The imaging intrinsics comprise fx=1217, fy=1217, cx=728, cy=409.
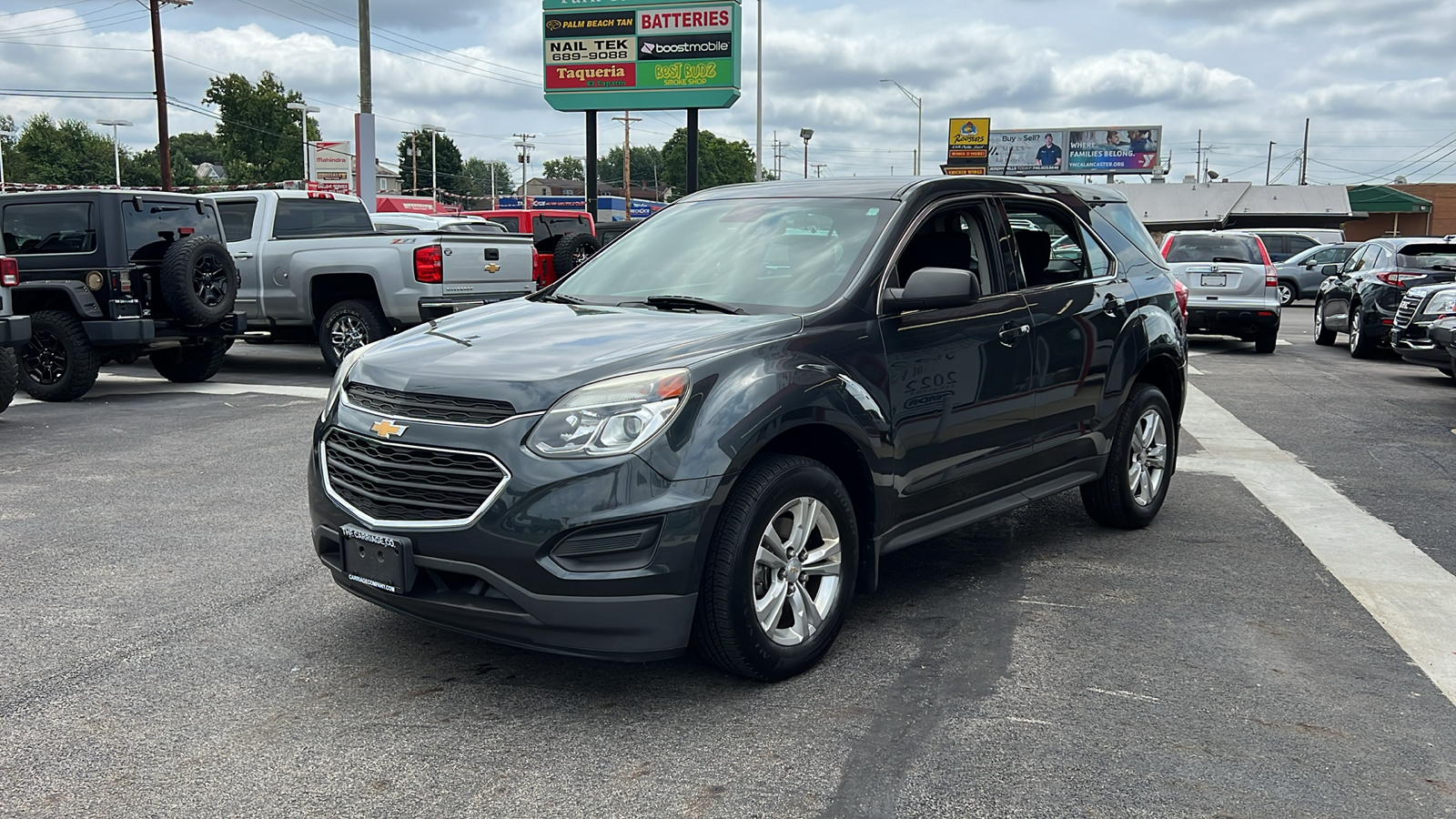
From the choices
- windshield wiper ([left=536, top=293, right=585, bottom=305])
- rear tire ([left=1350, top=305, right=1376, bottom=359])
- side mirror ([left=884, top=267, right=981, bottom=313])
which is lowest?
rear tire ([left=1350, top=305, right=1376, bottom=359])

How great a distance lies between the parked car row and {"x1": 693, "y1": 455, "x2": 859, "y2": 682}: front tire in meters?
8.25

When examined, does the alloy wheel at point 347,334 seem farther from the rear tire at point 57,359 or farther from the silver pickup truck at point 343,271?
the rear tire at point 57,359

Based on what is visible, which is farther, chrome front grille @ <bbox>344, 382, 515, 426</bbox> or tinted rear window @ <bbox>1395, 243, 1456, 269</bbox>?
tinted rear window @ <bbox>1395, 243, 1456, 269</bbox>

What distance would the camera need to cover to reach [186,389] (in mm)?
12414

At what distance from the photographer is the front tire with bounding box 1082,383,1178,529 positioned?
618 cm

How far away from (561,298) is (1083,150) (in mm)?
80803

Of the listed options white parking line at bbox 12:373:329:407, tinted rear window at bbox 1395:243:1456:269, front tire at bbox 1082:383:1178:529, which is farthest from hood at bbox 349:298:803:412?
tinted rear window at bbox 1395:243:1456:269

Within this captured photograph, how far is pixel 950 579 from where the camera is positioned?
5.47 meters

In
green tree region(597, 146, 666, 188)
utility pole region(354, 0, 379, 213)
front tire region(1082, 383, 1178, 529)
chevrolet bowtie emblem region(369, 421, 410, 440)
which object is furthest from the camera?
green tree region(597, 146, 666, 188)

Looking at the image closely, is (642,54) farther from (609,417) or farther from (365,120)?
(609,417)

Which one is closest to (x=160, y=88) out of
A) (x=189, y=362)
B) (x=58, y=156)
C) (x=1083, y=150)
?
(x=189, y=362)

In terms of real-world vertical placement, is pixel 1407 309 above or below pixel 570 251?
below

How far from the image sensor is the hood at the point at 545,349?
3850 millimetres

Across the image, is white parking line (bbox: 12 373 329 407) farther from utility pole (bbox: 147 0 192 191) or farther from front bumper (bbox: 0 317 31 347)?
utility pole (bbox: 147 0 192 191)
